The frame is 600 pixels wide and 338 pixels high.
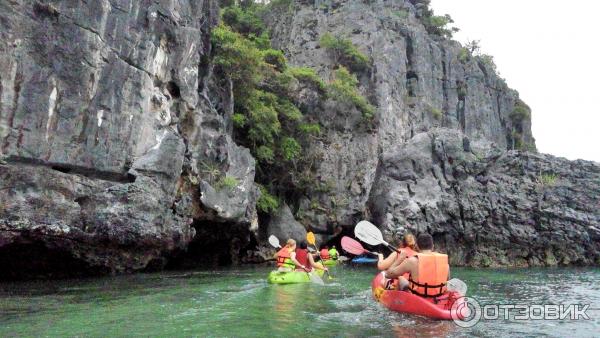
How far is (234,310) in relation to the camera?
7.61 m

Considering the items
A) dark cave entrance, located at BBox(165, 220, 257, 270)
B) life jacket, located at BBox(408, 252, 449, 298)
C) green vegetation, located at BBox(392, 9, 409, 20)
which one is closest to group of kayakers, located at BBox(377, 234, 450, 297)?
life jacket, located at BBox(408, 252, 449, 298)

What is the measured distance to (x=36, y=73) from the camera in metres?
10.5

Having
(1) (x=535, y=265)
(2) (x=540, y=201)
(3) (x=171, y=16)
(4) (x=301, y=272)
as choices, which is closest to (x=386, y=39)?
(2) (x=540, y=201)

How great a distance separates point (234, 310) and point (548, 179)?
19660 mm

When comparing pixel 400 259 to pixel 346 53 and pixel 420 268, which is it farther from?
pixel 346 53

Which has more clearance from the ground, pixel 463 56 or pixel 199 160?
pixel 463 56

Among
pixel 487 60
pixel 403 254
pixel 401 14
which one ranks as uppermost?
pixel 401 14

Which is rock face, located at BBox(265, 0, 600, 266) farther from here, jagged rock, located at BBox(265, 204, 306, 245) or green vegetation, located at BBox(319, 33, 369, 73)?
jagged rock, located at BBox(265, 204, 306, 245)

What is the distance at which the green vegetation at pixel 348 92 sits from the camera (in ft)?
83.4

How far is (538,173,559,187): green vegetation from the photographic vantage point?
22.0 metres

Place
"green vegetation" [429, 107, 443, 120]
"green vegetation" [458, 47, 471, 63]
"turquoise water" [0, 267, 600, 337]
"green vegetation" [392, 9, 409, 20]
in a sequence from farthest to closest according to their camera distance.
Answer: "green vegetation" [458, 47, 471, 63] < "green vegetation" [392, 9, 409, 20] < "green vegetation" [429, 107, 443, 120] < "turquoise water" [0, 267, 600, 337]

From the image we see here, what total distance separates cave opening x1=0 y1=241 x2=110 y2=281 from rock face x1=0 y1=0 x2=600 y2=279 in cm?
5

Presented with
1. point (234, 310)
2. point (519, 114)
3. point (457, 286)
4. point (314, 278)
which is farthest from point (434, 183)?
point (519, 114)

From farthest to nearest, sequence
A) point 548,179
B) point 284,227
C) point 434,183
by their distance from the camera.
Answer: point 548,179 → point 434,183 → point 284,227
